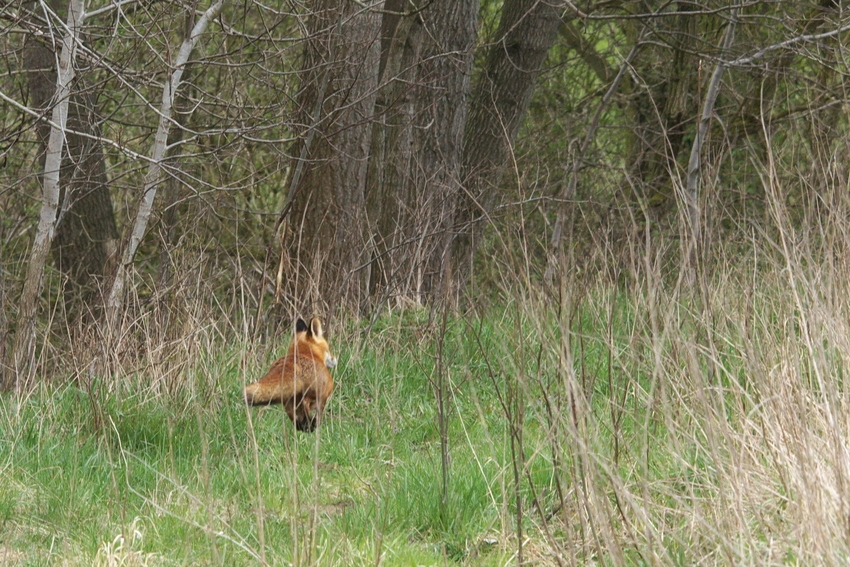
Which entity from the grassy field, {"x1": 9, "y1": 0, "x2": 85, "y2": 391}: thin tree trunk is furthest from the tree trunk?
{"x1": 9, "y1": 0, "x2": 85, "y2": 391}: thin tree trunk

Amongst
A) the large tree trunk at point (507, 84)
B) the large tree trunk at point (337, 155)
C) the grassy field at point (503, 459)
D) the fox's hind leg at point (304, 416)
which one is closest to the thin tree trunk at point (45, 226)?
the grassy field at point (503, 459)

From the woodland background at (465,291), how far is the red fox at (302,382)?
0.67ft

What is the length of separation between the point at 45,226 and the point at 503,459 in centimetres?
361

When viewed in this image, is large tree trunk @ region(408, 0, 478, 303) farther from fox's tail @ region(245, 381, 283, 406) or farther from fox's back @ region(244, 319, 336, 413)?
fox's tail @ region(245, 381, 283, 406)

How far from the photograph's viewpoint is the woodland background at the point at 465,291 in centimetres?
298

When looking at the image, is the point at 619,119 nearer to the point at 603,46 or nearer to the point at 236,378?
the point at 603,46

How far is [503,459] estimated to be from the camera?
4211 millimetres

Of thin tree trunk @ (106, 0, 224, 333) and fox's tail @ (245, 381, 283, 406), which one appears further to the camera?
thin tree trunk @ (106, 0, 224, 333)

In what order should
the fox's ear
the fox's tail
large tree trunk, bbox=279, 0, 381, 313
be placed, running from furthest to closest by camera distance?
large tree trunk, bbox=279, 0, 381, 313 → the fox's ear → the fox's tail

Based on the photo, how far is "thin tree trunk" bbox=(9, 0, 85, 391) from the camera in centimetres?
577

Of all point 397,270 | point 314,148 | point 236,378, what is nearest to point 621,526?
point 236,378

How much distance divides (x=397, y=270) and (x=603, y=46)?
10417 millimetres

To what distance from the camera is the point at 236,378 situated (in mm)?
5477

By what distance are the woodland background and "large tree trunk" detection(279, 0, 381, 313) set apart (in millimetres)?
37
